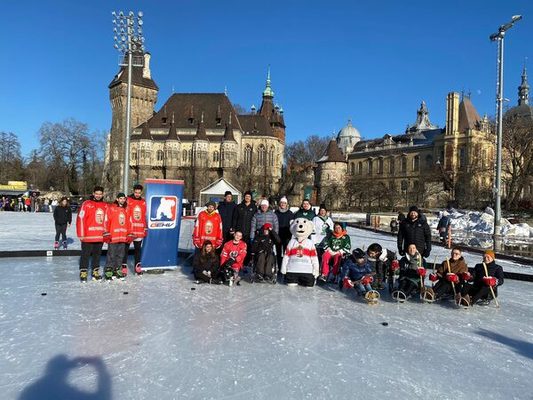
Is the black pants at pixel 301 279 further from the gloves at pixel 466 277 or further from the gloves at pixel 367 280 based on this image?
the gloves at pixel 466 277

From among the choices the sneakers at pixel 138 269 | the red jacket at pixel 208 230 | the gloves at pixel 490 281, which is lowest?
the sneakers at pixel 138 269

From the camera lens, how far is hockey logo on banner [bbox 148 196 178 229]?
8047 millimetres

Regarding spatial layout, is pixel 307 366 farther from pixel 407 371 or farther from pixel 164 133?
pixel 164 133

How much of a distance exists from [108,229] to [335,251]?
13.2 ft

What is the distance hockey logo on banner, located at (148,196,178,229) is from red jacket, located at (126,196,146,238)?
0.31 metres

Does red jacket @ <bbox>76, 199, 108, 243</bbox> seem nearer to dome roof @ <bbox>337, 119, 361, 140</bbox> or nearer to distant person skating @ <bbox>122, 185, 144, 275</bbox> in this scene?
distant person skating @ <bbox>122, 185, 144, 275</bbox>

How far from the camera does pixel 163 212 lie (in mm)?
8148

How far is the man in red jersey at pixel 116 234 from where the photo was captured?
717 centimetres

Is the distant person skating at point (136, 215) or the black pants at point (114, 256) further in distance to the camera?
the distant person skating at point (136, 215)

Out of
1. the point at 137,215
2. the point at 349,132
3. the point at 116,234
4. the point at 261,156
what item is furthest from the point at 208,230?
the point at 349,132

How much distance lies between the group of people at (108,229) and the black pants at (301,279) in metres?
2.85

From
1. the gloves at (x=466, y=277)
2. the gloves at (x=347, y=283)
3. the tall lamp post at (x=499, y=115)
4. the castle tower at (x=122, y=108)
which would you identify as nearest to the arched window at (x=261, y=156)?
the castle tower at (x=122, y=108)

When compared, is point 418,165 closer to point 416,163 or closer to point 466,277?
point 416,163

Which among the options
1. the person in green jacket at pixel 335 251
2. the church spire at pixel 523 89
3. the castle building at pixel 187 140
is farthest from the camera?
the church spire at pixel 523 89
